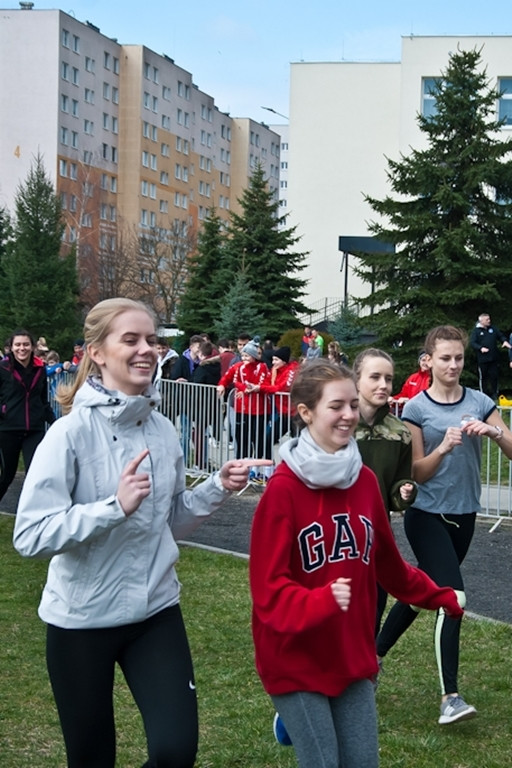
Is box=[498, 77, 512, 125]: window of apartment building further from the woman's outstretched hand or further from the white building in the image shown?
the woman's outstretched hand

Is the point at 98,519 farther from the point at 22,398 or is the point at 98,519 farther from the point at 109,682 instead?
the point at 22,398

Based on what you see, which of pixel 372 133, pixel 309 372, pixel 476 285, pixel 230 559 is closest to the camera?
pixel 309 372

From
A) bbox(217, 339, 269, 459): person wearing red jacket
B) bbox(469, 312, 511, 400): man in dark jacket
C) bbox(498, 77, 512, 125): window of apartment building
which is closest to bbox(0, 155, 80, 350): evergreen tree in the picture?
bbox(498, 77, 512, 125): window of apartment building

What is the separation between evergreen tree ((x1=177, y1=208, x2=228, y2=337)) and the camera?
4372 cm

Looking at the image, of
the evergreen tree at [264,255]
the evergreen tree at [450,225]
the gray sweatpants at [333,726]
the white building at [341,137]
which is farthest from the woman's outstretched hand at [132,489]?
the white building at [341,137]

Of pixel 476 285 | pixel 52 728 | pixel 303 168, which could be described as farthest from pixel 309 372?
pixel 303 168

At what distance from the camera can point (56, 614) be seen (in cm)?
367

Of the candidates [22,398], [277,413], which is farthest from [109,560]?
[277,413]

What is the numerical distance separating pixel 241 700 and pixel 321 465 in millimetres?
2943

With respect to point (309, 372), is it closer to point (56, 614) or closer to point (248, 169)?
point (56, 614)

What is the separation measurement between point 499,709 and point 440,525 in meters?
1.07

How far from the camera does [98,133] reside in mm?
88438

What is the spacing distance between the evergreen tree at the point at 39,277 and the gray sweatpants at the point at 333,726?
1643 inches

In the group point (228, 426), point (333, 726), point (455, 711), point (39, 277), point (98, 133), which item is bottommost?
point (455, 711)
